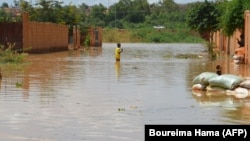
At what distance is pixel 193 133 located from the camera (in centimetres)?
774

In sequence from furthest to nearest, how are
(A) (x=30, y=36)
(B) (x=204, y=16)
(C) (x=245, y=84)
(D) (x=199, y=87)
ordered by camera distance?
(B) (x=204, y=16) → (A) (x=30, y=36) → (D) (x=199, y=87) → (C) (x=245, y=84)

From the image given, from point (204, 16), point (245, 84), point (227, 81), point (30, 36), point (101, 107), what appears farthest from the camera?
point (204, 16)

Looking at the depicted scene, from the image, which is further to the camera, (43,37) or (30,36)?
(43,37)

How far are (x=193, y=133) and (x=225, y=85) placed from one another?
30.1ft

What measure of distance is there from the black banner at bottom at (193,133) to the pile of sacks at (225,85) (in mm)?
8125

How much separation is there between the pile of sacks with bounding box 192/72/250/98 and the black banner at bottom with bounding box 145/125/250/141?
8125 mm

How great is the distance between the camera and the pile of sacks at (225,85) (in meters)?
16.4

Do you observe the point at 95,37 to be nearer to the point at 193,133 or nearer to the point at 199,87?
the point at 199,87

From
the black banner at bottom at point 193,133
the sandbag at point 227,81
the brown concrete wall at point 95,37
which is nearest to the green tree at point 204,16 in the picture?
the brown concrete wall at point 95,37

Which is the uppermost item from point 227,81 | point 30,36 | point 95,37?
point 30,36

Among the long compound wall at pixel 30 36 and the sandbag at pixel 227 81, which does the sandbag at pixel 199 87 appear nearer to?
the sandbag at pixel 227 81

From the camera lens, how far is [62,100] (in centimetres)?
1512

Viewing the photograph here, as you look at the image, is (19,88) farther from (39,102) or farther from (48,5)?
(48,5)

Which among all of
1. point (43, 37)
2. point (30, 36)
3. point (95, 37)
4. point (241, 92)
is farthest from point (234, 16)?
point (95, 37)
